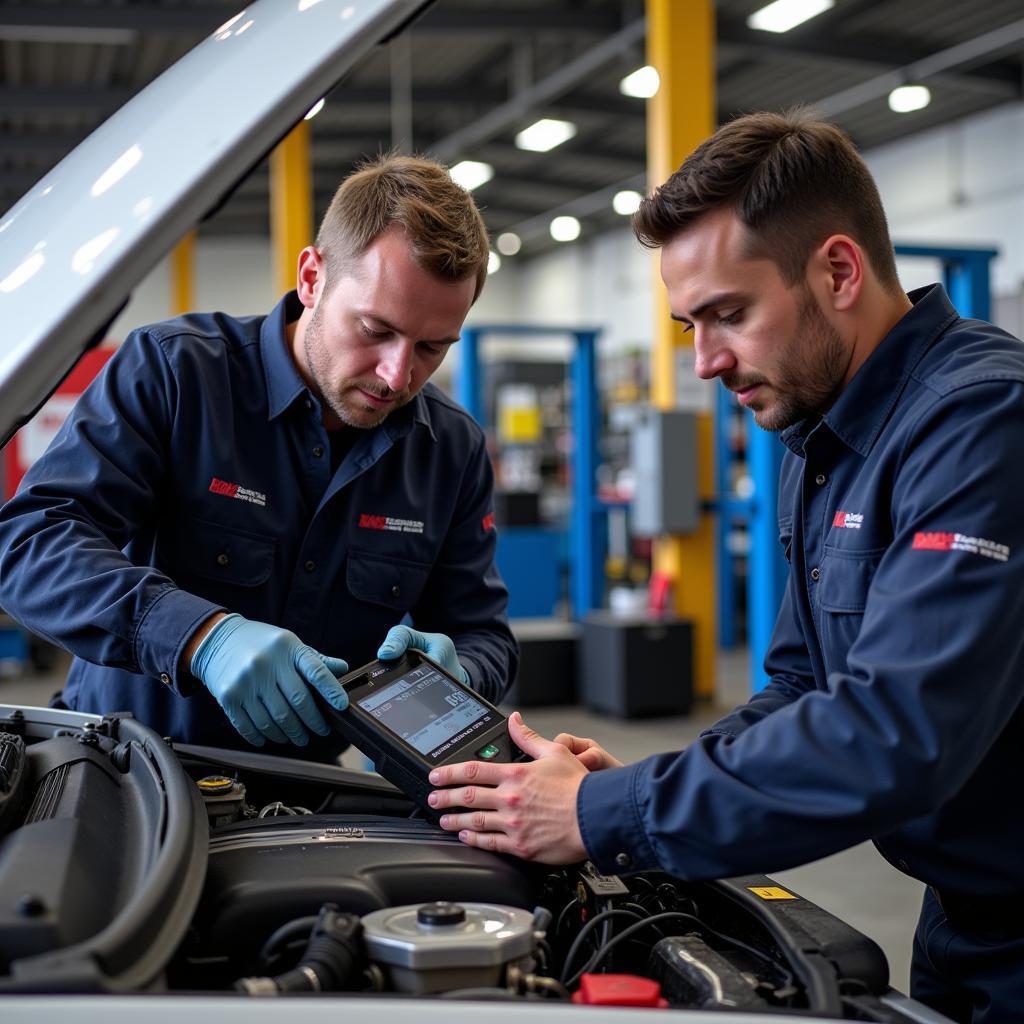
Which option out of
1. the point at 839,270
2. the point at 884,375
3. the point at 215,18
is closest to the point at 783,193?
the point at 839,270

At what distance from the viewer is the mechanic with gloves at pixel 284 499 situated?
1365 mm

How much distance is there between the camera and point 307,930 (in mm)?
938

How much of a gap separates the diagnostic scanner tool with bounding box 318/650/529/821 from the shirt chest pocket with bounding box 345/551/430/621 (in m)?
0.37

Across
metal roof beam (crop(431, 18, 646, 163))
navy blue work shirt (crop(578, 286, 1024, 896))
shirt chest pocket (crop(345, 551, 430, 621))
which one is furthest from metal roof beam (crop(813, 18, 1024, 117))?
navy blue work shirt (crop(578, 286, 1024, 896))

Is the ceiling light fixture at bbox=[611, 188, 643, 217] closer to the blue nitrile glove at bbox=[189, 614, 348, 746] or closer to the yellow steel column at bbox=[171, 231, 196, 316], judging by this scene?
the yellow steel column at bbox=[171, 231, 196, 316]

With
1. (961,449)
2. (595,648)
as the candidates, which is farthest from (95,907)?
(595,648)

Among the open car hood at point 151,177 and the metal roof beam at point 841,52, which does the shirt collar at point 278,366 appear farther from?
the metal roof beam at point 841,52

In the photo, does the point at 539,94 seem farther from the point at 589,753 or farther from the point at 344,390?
the point at 589,753

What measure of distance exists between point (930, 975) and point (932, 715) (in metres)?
0.49

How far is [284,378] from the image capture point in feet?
5.51

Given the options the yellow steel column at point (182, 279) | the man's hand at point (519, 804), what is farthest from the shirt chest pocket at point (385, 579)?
the yellow steel column at point (182, 279)

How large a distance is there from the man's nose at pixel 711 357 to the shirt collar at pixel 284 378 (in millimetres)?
627

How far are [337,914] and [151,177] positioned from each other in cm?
65

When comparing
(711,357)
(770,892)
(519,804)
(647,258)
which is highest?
(647,258)
